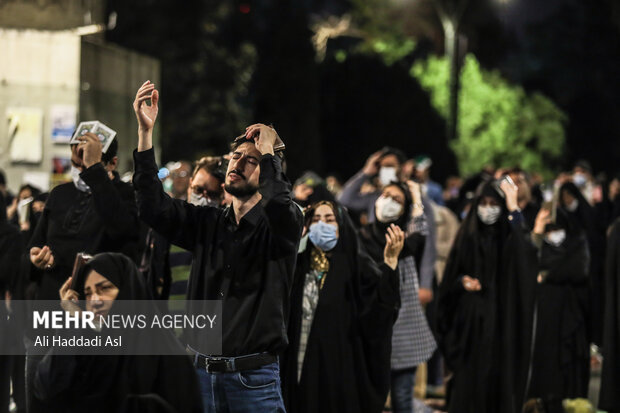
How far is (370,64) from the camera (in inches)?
1099

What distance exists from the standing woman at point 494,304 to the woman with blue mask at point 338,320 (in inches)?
66.9

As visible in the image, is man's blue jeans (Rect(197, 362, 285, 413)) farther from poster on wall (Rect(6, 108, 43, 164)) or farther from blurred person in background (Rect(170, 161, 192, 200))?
poster on wall (Rect(6, 108, 43, 164))

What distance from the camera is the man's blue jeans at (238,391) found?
5.34 meters

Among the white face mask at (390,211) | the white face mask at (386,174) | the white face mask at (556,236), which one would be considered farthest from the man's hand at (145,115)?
the white face mask at (386,174)

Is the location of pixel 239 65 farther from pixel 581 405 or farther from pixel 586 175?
pixel 581 405

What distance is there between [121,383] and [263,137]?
1.29m

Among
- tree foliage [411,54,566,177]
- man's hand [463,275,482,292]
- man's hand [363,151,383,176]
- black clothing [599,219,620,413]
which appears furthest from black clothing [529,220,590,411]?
tree foliage [411,54,566,177]

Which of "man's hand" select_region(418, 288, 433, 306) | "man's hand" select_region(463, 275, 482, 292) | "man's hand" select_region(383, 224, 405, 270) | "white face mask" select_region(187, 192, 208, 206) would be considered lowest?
"man's hand" select_region(418, 288, 433, 306)

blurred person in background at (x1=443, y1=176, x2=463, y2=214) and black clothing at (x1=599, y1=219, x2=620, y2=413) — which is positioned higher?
blurred person in background at (x1=443, y1=176, x2=463, y2=214)

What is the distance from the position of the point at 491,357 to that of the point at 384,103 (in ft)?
61.8

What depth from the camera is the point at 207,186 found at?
24.4 ft

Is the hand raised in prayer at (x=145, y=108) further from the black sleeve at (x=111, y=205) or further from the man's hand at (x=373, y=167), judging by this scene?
the man's hand at (x=373, y=167)

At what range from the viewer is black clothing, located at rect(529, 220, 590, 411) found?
1053 centimetres

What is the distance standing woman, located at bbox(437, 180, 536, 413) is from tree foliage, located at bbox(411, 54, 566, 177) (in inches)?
→ 1461
